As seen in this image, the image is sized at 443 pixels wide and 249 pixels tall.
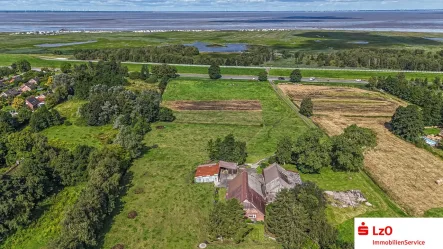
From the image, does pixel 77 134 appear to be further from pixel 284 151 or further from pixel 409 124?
pixel 409 124

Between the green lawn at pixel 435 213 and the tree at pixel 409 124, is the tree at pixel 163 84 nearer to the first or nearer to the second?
the tree at pixel 409 124

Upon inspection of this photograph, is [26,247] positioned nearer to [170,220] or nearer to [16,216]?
[16,216]

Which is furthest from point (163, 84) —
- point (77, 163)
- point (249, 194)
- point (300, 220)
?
point (300, 220)

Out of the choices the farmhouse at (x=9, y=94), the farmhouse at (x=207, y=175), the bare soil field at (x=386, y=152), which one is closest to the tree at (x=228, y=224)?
the farmhouse at (x=207, y=175)

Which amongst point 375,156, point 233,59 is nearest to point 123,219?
point 375,156

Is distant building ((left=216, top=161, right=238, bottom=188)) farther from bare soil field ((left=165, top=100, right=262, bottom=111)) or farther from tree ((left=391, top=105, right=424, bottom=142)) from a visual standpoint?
tree ((left=391, top=105, right=424, bottom=142))

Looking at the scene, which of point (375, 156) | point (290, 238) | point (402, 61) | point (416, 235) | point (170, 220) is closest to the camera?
point (416, 235)
